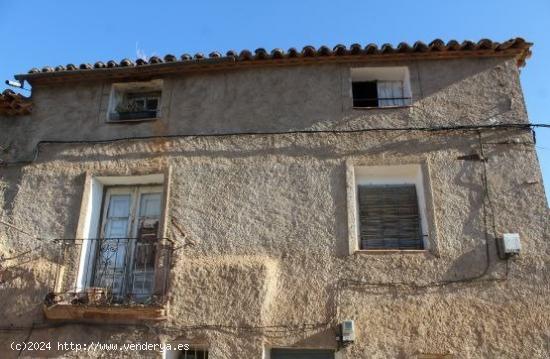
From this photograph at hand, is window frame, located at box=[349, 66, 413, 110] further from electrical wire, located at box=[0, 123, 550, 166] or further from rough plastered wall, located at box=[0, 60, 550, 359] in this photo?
electrical wire, located at box=[0, 123, 550, 166]

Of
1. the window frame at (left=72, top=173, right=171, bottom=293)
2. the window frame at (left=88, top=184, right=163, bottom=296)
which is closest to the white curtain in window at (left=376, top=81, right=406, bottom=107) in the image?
the window frame at (left=72, top=173, right=171, bottom=293)

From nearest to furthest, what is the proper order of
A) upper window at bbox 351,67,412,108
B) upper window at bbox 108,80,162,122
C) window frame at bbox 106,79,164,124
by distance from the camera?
upper window at bbox 351,67,412,108 < window frame at bbox 106,79,164,124 < upper window at bbox 108,80,162,122

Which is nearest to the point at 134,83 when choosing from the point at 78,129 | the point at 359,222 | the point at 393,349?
the point at 78,129

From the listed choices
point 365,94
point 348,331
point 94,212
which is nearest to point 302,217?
point 348,331

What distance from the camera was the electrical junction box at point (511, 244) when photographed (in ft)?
24.0

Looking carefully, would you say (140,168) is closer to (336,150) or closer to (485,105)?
(336,150)

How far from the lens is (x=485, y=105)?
8406 mm

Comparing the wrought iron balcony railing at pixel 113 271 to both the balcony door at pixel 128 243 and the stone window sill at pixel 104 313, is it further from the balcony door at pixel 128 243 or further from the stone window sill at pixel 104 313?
the stone window sill at pixel 104 313

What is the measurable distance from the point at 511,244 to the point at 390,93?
10.0ft

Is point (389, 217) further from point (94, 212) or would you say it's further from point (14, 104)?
point (14, 104)

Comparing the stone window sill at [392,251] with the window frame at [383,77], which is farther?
the window frame at [383,77]

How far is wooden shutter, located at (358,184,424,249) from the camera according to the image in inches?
313

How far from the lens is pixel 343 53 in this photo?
29.2 feet

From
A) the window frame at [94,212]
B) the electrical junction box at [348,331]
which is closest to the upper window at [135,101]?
the window frame at [94,212]
